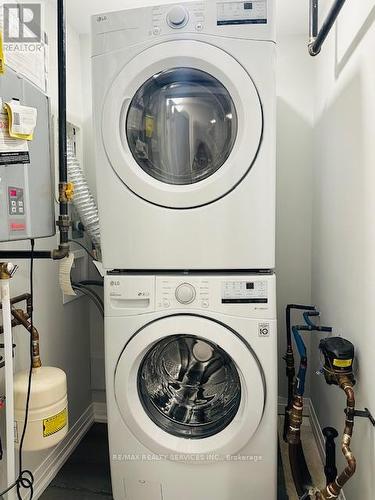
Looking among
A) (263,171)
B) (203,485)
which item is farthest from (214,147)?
(203,485)

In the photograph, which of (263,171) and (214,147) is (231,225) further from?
(214,147)

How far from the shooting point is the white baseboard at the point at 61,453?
1591 mm

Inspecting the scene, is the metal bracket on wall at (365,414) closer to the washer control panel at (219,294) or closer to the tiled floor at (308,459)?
the washer control panel at (219,294)

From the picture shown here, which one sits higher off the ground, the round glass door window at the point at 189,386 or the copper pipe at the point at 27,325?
the copper pipe at the point at 27,325

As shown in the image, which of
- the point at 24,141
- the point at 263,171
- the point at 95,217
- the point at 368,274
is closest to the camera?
the point at 24,141

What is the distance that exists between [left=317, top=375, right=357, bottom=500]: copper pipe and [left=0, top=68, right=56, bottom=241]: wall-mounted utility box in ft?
3.75

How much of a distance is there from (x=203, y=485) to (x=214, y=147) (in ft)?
4.30

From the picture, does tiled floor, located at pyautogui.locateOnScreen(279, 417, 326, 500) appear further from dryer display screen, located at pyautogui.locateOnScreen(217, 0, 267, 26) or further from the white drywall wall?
dryer display screen, located at pyautogui.locateOnScreen(217, 0, 267, 26)

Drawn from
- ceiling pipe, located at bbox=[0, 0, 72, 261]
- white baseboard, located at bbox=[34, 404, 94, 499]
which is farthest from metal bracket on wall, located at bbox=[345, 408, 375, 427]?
white baseboard, located at bbox=[34, 404, 94, 499]

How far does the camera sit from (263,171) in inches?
51.8

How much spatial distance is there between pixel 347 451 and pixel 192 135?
1241 millimetres

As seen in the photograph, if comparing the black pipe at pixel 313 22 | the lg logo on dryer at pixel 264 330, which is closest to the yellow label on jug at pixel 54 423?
the lg logo on dryer at pixel 264 330

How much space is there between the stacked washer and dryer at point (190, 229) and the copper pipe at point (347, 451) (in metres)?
0.23

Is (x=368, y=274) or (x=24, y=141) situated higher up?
(x=24, y=141)
